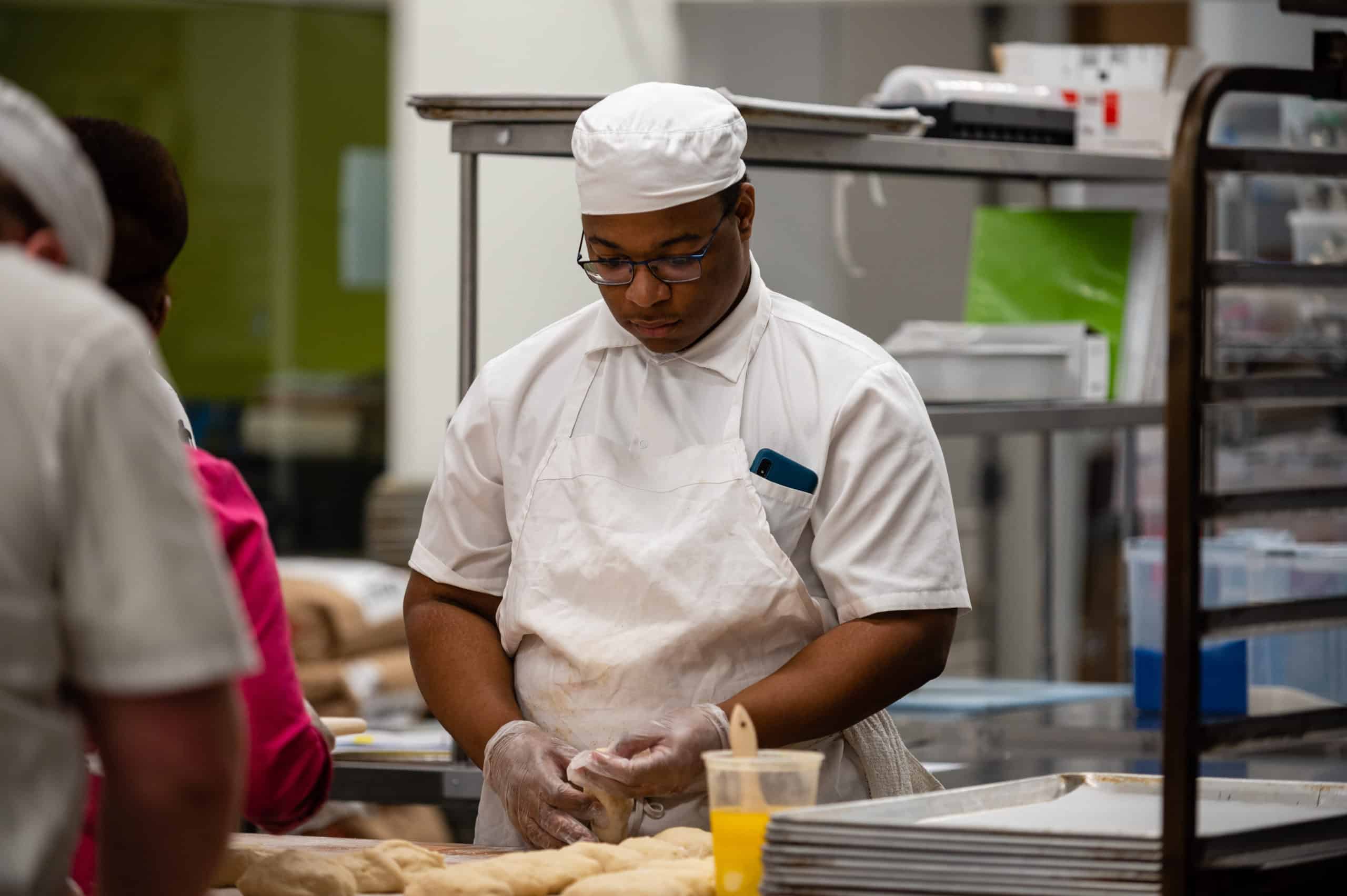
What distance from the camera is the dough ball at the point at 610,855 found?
5.32 ft

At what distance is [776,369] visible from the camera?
2.00m

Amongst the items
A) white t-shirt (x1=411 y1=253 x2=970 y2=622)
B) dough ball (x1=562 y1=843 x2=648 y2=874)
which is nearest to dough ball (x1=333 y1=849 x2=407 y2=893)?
dough ball (x1=562 y1=843 x2=648 y2=874)

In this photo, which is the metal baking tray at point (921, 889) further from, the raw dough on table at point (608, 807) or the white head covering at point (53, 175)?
the white head covering at point (53, 175)

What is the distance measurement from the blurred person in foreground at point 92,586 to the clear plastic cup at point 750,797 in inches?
21.6

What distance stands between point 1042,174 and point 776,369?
1.40 m

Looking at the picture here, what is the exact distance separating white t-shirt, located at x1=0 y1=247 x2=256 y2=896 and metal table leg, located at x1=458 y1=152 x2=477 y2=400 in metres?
1.55

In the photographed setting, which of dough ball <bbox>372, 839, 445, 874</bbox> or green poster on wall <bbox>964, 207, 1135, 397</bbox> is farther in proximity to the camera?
green poster on wall <bbox>964, 207, 1135, 397</bbox>

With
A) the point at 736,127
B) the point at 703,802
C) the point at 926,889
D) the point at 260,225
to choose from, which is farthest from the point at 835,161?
the point at 260,225

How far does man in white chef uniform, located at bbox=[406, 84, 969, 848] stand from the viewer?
1.86 meters

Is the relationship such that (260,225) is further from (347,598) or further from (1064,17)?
(1064,17)

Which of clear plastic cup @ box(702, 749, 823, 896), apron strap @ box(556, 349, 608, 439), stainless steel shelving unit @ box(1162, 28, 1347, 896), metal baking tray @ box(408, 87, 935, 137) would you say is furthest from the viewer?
metal baking tray @ box(408, 87, 935, 137)

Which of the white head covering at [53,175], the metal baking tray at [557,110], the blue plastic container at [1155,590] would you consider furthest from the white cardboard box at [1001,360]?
the white head covering at [53,175]

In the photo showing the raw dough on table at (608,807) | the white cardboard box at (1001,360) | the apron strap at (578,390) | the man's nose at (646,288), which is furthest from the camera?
the white cardboard box at (1001,360)

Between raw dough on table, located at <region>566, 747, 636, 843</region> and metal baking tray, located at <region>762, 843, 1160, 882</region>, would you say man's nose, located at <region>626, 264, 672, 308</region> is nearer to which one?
raw dough on table, located at <region>566, 747, 636, 843</region>
